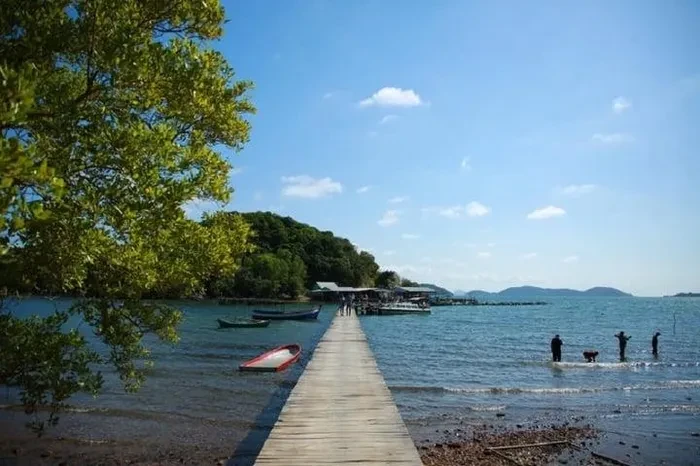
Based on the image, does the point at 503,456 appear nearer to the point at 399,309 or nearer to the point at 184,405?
the point at 184,405

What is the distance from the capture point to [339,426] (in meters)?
9.22

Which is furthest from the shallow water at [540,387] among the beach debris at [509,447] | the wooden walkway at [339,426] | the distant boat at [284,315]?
the distant boat at [284,315]

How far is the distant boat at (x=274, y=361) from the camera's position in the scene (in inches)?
901

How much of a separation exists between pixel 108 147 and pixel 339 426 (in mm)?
6196

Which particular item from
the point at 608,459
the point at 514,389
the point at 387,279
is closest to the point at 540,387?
the point at 514,389

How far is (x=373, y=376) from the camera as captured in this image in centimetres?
1427

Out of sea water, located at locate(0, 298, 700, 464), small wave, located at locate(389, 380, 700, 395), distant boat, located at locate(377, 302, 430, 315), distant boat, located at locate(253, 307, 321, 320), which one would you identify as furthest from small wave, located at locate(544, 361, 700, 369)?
distant boat, located at locate(377, 302, 430, 315)

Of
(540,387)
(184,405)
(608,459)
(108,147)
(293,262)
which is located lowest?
(184,405)

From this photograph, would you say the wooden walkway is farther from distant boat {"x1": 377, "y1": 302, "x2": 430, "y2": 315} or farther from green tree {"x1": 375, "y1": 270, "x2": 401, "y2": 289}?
green tree {"x1": 375, "y1": 270, "x2": 401, "y2": 289}

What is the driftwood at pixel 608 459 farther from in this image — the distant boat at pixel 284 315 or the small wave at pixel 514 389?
the distant boat at pixel 284 315

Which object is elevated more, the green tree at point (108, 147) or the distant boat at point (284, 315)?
the green tree at point (108, 147)

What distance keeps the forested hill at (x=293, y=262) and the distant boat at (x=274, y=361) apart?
86.9m

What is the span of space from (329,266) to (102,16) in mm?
128870

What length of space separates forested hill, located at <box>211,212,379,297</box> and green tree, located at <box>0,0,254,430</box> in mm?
107003
